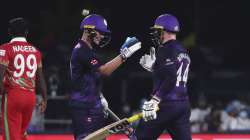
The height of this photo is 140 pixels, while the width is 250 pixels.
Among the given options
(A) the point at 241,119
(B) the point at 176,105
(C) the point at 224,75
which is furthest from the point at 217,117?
(B) the point at 176,105

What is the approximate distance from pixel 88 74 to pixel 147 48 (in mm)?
7991

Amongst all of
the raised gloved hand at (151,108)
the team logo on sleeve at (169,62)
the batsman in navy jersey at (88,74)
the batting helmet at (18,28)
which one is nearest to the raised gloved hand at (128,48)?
the batsman in navy jersey at (88,74)

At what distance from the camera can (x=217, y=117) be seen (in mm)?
15758

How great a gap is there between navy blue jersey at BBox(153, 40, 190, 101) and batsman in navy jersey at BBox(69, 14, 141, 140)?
0.49 metres

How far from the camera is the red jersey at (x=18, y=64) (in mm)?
9719

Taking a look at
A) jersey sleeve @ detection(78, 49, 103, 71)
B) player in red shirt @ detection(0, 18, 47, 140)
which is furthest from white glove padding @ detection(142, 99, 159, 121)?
player in red shirt @ detection(0, 18, 47, 140)

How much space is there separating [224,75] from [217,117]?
14.2 ft

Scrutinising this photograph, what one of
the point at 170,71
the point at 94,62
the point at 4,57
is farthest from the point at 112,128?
the point at 4,57

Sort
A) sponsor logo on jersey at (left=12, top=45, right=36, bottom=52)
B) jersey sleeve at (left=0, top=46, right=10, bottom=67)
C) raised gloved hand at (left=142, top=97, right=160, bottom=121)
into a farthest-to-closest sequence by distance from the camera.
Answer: sponsor logo on jersey at (left=12, top=45, right=36, bottom=52) → jersey sleeve at (left=0, top=46, right=10, bottom=67) → raised gloved hand at (left=142, top=97, right=160, bottom=121)

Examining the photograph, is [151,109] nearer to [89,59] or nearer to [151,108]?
[151,108]

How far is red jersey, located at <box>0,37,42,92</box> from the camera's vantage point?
9.72 metres

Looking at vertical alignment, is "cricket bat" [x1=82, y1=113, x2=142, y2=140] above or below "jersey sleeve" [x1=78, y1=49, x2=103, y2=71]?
below

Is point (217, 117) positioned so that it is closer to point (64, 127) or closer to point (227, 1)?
point (64, 127)

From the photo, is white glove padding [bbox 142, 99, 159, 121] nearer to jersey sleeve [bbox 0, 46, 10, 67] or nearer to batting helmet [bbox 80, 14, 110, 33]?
batting helmet [bbox 80, 14, 110, 33]
